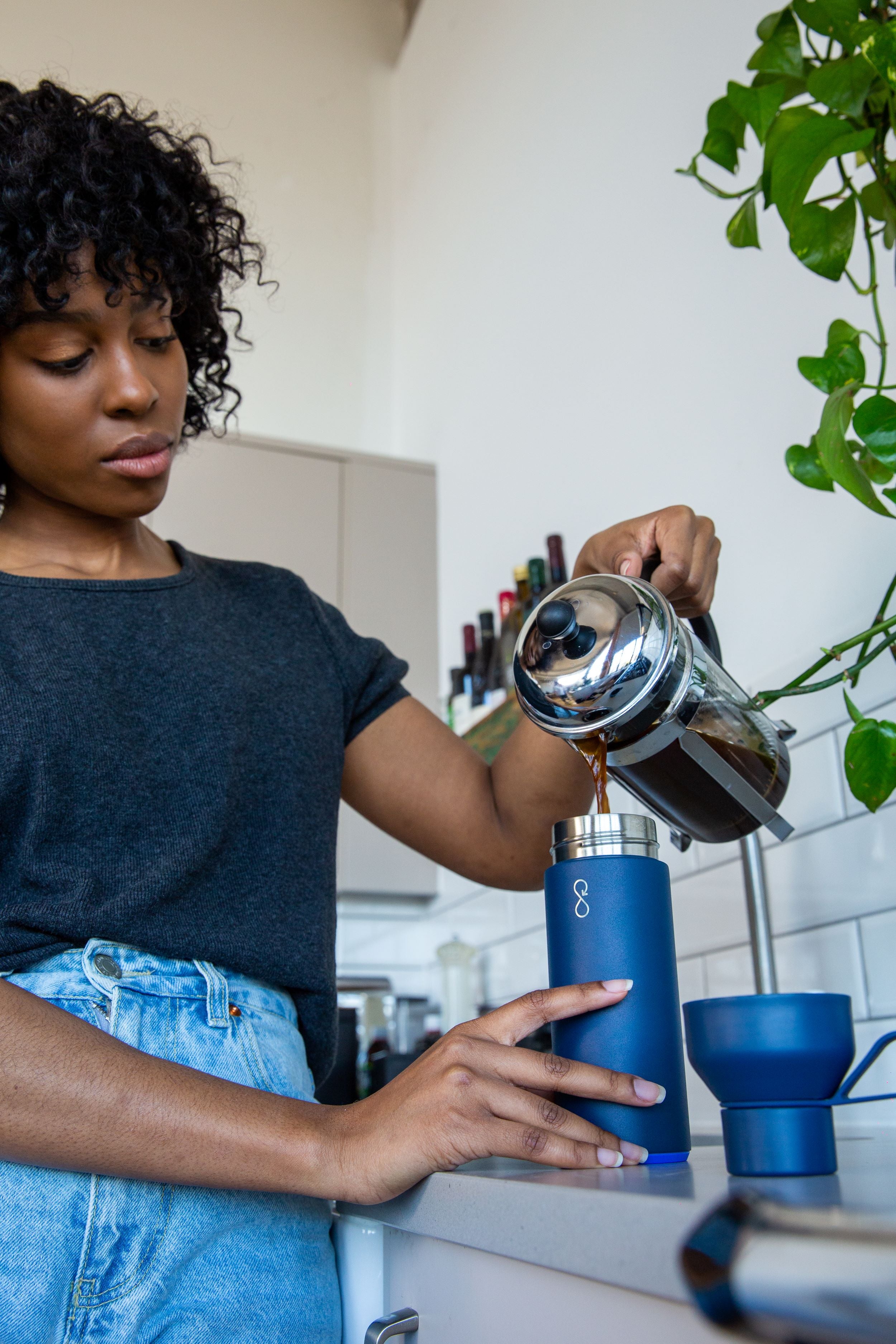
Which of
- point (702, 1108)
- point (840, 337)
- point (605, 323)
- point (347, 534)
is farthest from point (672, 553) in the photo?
point (347, 534)

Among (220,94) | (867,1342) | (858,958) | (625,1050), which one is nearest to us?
(867,1342)

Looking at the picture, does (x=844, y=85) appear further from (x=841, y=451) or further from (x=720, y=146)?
(x=841, y=451)

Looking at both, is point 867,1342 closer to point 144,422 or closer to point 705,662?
point 705,662

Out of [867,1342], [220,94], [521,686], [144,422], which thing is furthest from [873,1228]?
[220,94]

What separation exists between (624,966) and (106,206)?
30.2 inches

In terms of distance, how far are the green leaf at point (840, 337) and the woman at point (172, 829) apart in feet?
0.45

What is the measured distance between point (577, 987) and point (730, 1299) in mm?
298

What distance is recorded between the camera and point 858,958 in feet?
3.72

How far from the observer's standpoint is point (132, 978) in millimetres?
744

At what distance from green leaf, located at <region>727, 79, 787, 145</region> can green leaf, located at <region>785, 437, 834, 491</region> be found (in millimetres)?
207

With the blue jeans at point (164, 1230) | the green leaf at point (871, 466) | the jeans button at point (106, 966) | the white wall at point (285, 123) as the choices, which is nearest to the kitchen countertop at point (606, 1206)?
the blue jeans at point (164, 1230)

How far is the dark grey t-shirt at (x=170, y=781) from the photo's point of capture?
767mm

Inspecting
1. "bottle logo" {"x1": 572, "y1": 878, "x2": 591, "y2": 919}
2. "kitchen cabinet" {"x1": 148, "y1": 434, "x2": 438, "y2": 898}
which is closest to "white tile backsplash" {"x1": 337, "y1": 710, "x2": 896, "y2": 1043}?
"bottle logo" {"x1": 572, "y1": 878, "x2": 591, "y2": 919}

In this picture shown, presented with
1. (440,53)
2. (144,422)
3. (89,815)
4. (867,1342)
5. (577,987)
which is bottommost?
(867,1342)
